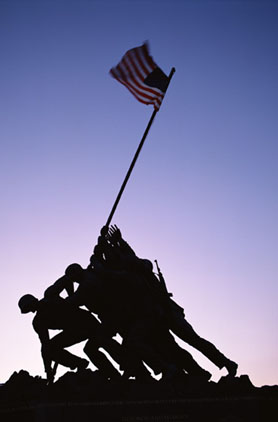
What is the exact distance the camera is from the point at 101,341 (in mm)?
12867

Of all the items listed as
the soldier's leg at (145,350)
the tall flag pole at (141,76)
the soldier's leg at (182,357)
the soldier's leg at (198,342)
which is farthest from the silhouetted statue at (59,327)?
the tall flag pole at (141,76)

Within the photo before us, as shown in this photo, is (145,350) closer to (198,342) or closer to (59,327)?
(198,342)

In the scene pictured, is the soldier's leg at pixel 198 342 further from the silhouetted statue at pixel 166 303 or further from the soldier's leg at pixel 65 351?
the soldier's leg at pixel 65 351

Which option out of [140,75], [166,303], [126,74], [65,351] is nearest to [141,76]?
[140,75]

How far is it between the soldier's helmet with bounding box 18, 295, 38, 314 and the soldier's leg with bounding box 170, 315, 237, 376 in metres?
2.66

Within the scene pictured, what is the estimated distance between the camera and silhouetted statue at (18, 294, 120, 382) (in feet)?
41.1

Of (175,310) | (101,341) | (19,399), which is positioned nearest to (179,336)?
(175,310)

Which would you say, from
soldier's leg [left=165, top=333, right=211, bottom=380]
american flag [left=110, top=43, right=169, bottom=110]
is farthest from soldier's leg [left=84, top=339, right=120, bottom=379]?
american flag [left=110, top=43, right=169, bottom=110]

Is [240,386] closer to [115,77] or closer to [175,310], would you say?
[175,310]

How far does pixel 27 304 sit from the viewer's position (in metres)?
12.6

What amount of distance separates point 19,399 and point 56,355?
129 cm

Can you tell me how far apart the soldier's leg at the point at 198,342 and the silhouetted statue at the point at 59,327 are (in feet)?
4.70

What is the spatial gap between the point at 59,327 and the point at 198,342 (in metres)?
2.62

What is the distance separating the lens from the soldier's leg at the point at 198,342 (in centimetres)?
1265
